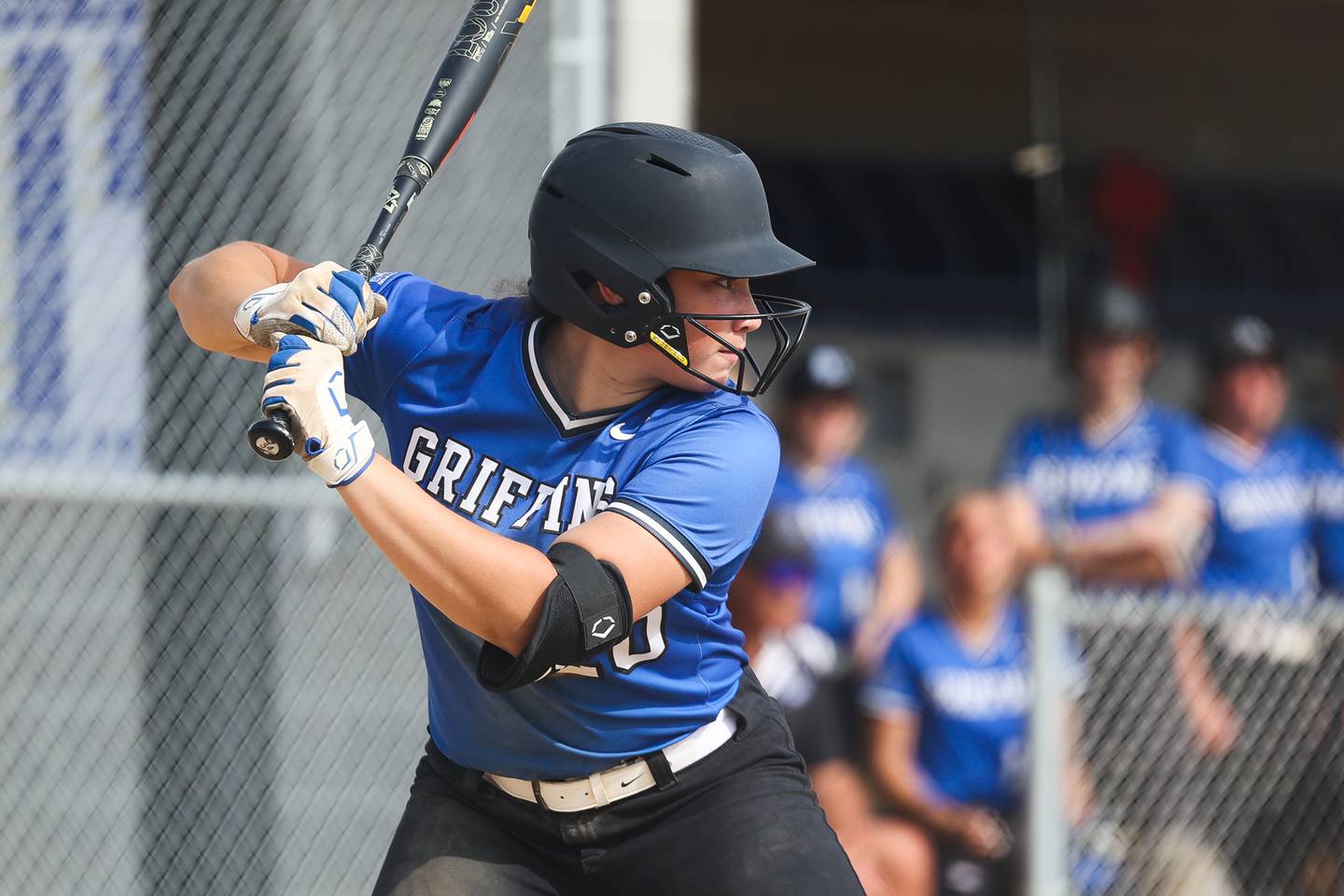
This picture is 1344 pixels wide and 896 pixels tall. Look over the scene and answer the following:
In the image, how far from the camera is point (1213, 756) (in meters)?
5.43

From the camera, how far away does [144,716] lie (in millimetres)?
4426

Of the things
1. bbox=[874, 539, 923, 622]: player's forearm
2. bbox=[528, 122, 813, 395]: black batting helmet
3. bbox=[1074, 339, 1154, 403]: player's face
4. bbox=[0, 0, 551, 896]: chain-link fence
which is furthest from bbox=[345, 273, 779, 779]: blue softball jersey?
bbox=[1074, 339, 1154, 403]: player's face

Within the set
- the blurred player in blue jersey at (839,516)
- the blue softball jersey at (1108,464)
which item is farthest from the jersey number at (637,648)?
the blue softball jersey at (1108,464)

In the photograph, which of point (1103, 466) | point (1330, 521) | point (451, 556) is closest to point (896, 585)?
point (1103, 466)

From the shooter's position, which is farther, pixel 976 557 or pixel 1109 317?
pixel 1109 317

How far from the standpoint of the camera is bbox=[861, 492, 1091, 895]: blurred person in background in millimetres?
5402

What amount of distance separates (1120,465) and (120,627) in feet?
11.8

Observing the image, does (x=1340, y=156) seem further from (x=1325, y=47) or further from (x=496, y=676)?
(x=496, y=676)

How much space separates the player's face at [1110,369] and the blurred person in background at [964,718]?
860 mm

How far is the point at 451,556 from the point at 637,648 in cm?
47

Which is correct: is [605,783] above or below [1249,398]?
above

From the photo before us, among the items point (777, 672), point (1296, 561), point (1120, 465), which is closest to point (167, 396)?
point (777, 672)

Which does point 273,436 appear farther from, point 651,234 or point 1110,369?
point 1110,369

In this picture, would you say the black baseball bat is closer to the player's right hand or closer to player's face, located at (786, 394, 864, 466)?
the player's right hand
